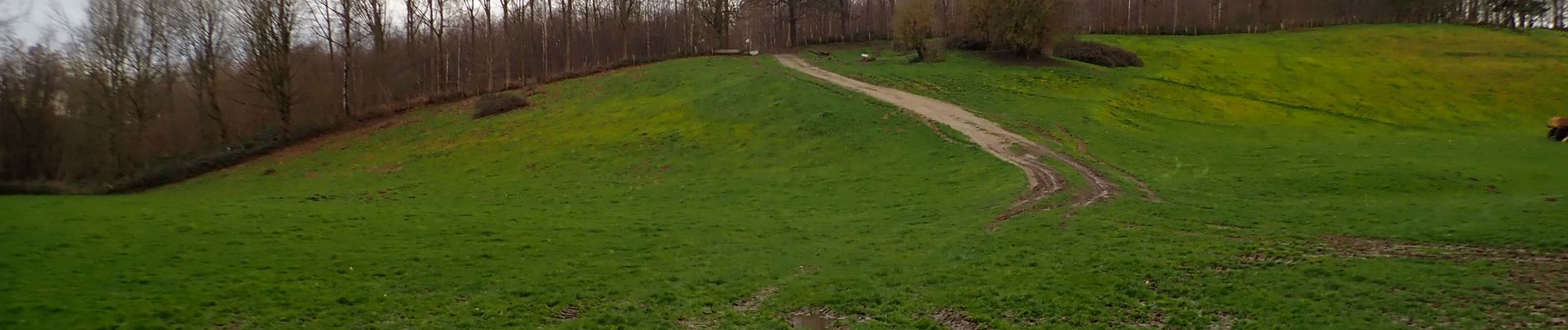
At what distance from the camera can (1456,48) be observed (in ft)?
197

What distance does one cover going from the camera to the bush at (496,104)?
49.5 m

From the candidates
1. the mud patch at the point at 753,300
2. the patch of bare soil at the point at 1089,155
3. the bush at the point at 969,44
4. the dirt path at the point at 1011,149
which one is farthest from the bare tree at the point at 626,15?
the mud patch at the point at 753,300

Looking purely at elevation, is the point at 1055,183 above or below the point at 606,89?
below

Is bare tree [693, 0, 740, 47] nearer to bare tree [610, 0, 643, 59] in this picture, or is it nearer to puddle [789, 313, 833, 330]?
bare tree [610, 0, 643, 59]

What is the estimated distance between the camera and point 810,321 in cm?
1380

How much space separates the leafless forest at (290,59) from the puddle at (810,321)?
4009 cm

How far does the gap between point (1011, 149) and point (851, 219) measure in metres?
10.8

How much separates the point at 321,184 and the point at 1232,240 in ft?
113

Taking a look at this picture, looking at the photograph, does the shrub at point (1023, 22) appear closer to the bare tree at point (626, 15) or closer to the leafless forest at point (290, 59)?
the leafless forest at point (290, 59)

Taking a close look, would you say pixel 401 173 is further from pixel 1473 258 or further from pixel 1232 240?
pixel 1473 258

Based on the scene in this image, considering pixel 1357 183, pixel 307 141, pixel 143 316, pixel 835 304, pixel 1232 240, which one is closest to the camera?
pixel 143 316

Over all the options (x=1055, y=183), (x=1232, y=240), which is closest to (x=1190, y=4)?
(x=1055, y=183)

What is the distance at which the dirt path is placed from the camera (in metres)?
24.0

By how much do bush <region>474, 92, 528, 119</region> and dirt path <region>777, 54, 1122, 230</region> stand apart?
18910 millimetres
